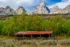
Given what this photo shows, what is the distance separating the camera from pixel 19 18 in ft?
237

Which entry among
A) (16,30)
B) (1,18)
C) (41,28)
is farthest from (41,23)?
(1,18)

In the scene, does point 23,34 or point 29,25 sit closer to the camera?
point 23,34

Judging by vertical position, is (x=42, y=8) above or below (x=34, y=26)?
above

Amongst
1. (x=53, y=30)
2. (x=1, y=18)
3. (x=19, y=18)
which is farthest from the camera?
(x=1, y=18)

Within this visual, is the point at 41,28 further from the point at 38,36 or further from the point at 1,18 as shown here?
the point at 1,18

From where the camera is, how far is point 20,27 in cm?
6856

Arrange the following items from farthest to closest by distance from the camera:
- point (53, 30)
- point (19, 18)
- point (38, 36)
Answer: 1. point (19, 18)
2. point (53, 30)
3. point (38, 36)

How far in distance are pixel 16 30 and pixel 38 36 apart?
9.81 metres

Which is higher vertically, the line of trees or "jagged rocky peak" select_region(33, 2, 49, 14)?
"jagged rocky peak" select_region(33, 2, 49, 14)

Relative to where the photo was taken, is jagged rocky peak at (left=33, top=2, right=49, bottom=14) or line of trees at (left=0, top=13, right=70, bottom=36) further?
jagged rocky peak at (left=33, top=2, right=49, bottom=14)

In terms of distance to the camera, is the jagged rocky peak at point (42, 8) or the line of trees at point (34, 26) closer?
the line of trees at point (34, 26)

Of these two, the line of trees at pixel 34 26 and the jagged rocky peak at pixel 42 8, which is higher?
the jagged rocky peak at pixel 42 8

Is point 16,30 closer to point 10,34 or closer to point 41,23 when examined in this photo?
point 10,34

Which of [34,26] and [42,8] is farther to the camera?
[42,8]
